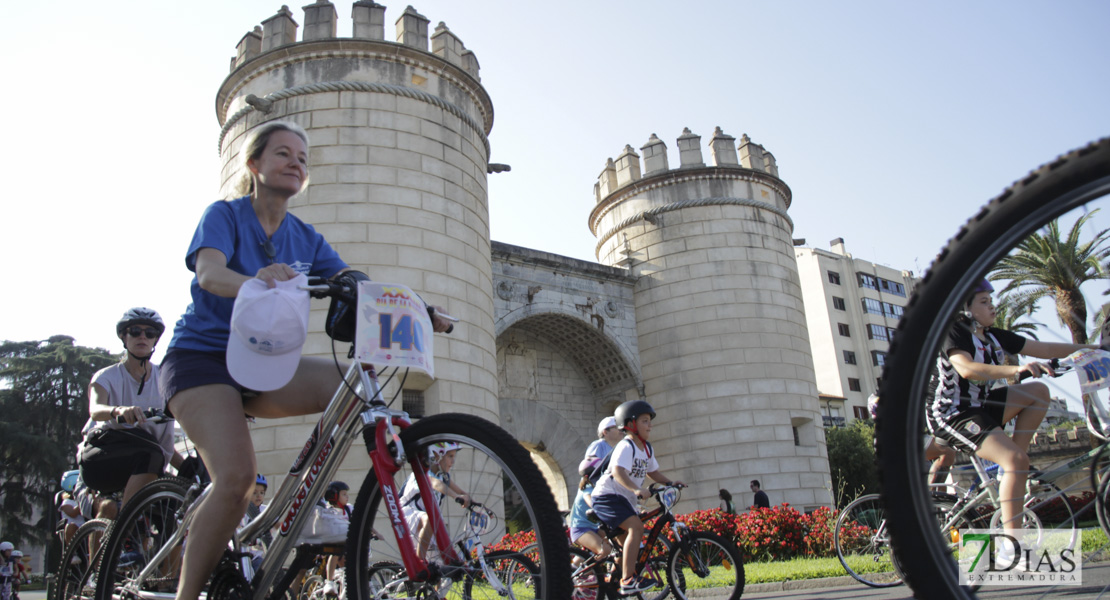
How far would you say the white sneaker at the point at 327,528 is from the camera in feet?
7.78

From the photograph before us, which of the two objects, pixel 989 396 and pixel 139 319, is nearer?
pixel 989 396

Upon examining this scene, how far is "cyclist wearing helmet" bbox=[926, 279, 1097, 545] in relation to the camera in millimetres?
2428

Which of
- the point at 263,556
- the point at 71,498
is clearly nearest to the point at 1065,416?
the point at 263,556

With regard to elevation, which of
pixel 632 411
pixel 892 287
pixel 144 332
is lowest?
pixel 632 411

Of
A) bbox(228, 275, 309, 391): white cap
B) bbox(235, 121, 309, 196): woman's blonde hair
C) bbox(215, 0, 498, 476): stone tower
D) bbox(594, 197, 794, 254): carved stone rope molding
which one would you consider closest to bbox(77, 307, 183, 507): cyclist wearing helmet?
bbox(235, 121, 309, 196): woman's blonde hair

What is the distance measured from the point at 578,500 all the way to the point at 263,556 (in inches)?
151

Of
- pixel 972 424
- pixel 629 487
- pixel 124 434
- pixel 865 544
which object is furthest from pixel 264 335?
pixel 865 544

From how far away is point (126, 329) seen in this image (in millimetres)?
4359

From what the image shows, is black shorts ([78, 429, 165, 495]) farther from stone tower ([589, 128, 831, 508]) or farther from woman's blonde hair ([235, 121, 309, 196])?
stone tower ([589, 128, 831, 508])

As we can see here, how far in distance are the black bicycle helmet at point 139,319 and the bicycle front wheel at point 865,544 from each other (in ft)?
16.7

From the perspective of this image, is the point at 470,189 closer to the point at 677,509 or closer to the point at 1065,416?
the point at 677,509

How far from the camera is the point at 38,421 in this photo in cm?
2788

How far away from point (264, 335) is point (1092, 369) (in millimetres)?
2171

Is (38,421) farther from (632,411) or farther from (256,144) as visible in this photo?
(256,144)
